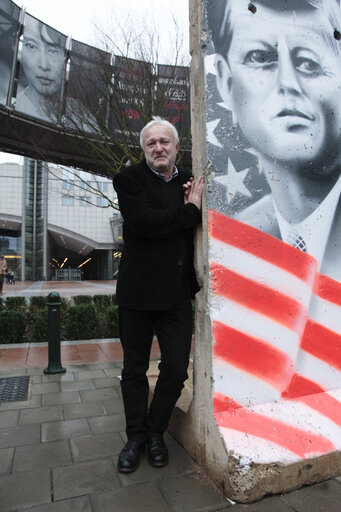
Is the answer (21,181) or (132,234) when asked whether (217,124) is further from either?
(21,181)

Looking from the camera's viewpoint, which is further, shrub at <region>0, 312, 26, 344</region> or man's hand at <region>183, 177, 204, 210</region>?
shrub at <region>0, 312, 26, 344</region>

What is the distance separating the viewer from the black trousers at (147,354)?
8.05 ft

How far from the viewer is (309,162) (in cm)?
257

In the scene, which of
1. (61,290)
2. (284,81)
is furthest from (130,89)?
(61,290)

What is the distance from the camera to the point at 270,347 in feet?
7.89

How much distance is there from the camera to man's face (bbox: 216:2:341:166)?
2.41 m

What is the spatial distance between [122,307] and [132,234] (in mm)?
508

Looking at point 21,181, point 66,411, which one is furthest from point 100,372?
point 21,181

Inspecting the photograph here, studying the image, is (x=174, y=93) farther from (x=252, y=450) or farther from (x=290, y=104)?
(x=252, y=450)

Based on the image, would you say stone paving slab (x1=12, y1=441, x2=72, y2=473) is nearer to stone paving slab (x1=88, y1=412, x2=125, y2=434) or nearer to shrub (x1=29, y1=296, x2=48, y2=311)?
stone paving slab (x1=88, y1=412, x2=125, y2=434)

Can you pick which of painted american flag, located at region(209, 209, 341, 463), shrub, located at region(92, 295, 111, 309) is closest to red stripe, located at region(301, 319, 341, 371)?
painted american flag, located at region(209, 209, 341, 463)

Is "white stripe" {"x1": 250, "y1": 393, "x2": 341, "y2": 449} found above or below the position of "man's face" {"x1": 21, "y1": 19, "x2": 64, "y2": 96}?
below

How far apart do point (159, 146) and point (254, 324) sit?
1.33 m

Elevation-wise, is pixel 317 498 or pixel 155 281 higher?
pixel 155 281
